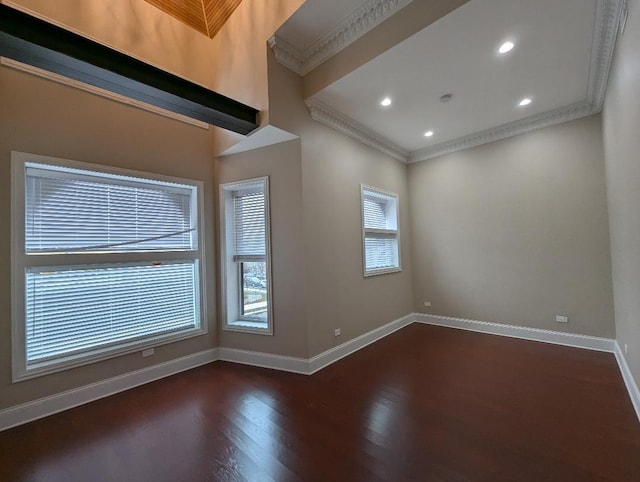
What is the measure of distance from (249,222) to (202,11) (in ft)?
9.72

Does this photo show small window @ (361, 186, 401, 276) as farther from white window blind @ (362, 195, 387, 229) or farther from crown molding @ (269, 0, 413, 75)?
crown molding @ (269, 0, 413, 75)

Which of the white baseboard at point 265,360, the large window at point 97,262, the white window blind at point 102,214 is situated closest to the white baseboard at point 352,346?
the white baseboard at point 265,360

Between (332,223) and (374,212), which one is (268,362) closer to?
(332,223)

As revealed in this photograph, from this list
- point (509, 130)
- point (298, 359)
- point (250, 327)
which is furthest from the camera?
point (509, 130)

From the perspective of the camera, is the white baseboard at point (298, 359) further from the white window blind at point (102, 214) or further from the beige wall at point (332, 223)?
the white window blind at point (102, 214)

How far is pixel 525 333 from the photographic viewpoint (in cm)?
417

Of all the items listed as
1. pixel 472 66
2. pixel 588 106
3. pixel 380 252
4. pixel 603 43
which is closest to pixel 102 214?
pixel 380 252

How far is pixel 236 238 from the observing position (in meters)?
3.91

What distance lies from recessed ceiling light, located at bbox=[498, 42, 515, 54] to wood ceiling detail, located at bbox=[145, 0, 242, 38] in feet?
9.95

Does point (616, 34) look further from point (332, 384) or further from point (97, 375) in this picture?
point (97, 375)

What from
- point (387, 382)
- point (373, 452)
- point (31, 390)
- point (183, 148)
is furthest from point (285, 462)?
point (183, 148)

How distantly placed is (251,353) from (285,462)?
72.0 inches

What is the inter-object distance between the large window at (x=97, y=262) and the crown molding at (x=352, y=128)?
6.20 feet

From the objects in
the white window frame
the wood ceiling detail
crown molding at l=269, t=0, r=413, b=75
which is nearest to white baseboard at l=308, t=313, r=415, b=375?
the white window frame
